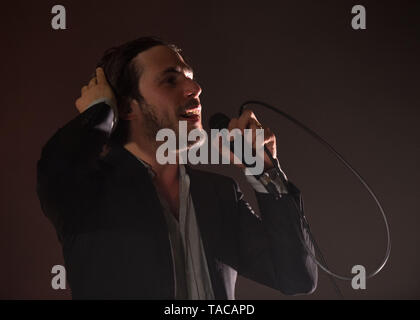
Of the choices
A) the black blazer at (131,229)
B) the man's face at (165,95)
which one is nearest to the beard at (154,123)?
the man's face at (165,95)

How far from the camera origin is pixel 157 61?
144cm

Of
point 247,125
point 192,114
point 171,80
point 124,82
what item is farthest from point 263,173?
point 124,82

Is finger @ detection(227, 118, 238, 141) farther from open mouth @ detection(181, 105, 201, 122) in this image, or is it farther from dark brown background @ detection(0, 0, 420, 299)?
dark brown background @ detection(0, 0, 420, 299)

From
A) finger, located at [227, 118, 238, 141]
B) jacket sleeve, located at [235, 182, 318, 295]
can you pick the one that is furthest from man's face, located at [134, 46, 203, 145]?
jacket sleeve, located at [235, 182, 318, 295]

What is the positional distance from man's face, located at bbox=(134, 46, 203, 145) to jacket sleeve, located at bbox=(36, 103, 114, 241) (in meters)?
0.20

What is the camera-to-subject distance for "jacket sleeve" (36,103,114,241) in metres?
1.17

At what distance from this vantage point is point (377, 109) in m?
1.87

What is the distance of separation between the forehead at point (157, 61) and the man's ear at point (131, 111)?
0.08 meters

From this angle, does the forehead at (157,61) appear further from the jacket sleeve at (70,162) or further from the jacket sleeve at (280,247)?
the jacket sleeve at (280,247)

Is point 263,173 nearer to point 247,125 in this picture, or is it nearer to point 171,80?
point 247,125

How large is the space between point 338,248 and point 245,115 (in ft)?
2.33

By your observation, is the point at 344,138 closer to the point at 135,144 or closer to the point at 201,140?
the point at 201,140

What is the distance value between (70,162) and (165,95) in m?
0.36
